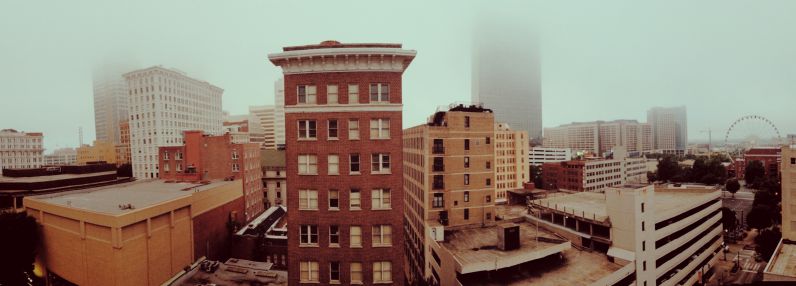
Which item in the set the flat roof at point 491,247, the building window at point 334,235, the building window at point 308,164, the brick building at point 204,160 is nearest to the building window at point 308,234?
the building window at point 334,235

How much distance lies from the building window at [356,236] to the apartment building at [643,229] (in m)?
26.9

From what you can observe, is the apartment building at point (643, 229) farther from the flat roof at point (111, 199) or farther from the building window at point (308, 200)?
the flat roof at point (111, 199)

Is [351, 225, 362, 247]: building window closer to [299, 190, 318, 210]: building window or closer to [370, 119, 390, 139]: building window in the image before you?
[299, 190, 318, 210]: building window

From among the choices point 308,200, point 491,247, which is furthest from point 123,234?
point 491,247

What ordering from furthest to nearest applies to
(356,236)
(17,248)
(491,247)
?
(17,248) → (491,247) → (356,236)

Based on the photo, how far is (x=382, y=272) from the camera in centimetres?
3130

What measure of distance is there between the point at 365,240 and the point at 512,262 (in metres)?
16.6

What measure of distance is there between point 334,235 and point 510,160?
115208 mm

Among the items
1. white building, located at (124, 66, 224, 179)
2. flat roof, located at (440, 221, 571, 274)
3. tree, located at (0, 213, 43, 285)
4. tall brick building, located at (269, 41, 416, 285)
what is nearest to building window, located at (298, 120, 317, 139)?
tall brick building, located at (269, 41, 416, 285)

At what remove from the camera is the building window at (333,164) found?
101ft

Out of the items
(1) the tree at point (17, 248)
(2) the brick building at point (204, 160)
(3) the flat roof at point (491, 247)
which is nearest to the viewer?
(3) the flat roof at point (491, 247)

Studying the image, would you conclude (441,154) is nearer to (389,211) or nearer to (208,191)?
(389,211)

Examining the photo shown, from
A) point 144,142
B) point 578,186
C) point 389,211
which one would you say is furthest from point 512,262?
point 144,142

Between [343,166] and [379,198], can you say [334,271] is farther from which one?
[343,166]
